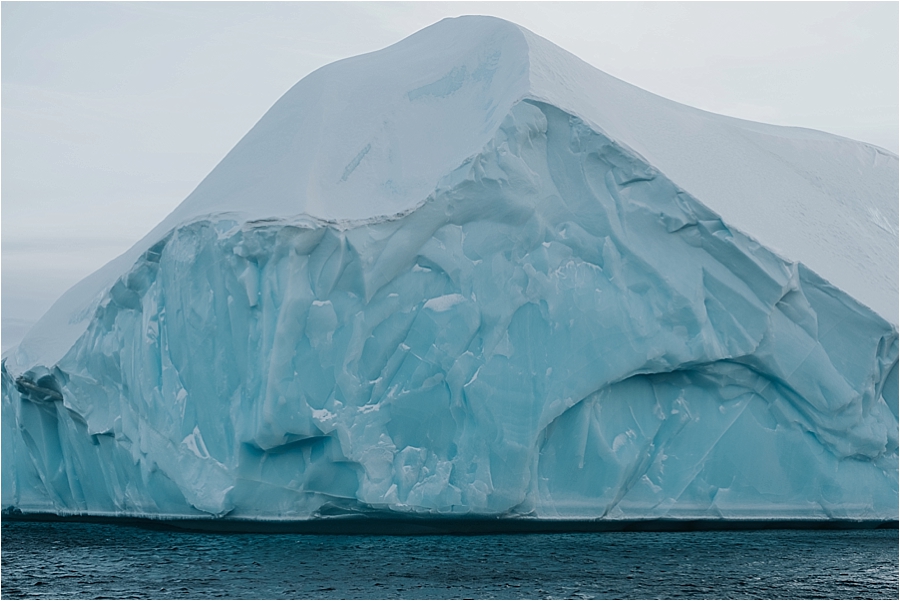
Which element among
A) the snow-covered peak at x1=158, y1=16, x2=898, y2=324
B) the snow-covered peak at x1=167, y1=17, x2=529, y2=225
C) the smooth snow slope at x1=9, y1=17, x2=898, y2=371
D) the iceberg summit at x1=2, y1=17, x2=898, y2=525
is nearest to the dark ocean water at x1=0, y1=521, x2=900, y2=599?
the iceberg summit at x1=2, y1=17, x2=898, y2=525

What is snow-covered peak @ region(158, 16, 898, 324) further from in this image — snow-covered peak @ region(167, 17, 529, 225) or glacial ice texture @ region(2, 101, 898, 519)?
glacial ice texture @ region(2, 101, 898, 519)

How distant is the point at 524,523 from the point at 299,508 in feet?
7.92

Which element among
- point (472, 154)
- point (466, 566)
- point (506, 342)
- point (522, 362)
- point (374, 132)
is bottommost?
point (466, 566)

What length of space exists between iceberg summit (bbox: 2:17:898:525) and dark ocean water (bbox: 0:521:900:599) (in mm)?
491

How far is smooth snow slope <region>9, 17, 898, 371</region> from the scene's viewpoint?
11.1 meters

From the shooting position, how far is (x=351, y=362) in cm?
1037

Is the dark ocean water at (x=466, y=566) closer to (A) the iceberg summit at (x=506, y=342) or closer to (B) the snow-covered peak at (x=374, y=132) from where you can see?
(A) the iceberg summit at (x=506, y=342)

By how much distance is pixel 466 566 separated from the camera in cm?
853

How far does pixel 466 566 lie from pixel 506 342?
2.79 meters

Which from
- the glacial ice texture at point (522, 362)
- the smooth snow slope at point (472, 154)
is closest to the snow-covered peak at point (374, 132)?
the smooth snow slope at point (472, 154)

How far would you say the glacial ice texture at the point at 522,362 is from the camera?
1032 centimetres

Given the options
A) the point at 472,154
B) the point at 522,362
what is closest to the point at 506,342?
the point at 522,362

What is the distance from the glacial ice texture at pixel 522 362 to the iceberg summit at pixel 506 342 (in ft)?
0.08

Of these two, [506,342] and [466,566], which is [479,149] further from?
[466,566]
